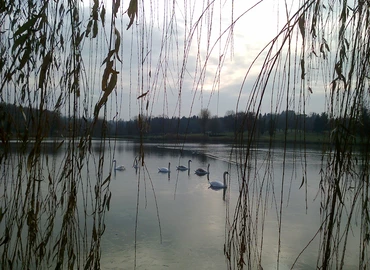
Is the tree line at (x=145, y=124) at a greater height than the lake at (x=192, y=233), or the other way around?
the tree line at (x=145, y=124)

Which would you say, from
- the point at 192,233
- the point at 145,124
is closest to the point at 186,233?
the point at 192,233

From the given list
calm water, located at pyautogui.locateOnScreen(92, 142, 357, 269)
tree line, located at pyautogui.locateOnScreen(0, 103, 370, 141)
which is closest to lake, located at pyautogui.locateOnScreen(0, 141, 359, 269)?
calm water, located at pyautogui.locateOnScreen(92, 142, 357, 269)

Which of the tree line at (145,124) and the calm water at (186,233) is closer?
the tree line at (145,124)

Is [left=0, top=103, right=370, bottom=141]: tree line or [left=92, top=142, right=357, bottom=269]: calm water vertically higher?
[left=0, top=103, right=370, bottom=141]: tree line

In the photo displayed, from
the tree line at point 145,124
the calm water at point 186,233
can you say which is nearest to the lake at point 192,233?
the calm water at point 186,233

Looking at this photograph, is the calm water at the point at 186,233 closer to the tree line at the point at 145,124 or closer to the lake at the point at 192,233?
the lake at the point at 192,233

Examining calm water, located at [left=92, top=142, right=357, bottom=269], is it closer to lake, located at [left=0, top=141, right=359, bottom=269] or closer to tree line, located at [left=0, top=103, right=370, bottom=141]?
lake, located at [left=0, top=141, right=359, bottom=269]

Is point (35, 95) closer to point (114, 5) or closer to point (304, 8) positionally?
point (114, 5)

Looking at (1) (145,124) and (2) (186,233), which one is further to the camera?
(2) (186,233)

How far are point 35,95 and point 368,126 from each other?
1063 mm

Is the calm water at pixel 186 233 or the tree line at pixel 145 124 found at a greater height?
the tree line at pixel 145 124

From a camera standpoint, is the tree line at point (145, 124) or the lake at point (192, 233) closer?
the tree line at point (145, 124)

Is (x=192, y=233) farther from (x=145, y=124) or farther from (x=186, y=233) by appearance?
(x=145, y=124)

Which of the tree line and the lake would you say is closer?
the tree line
